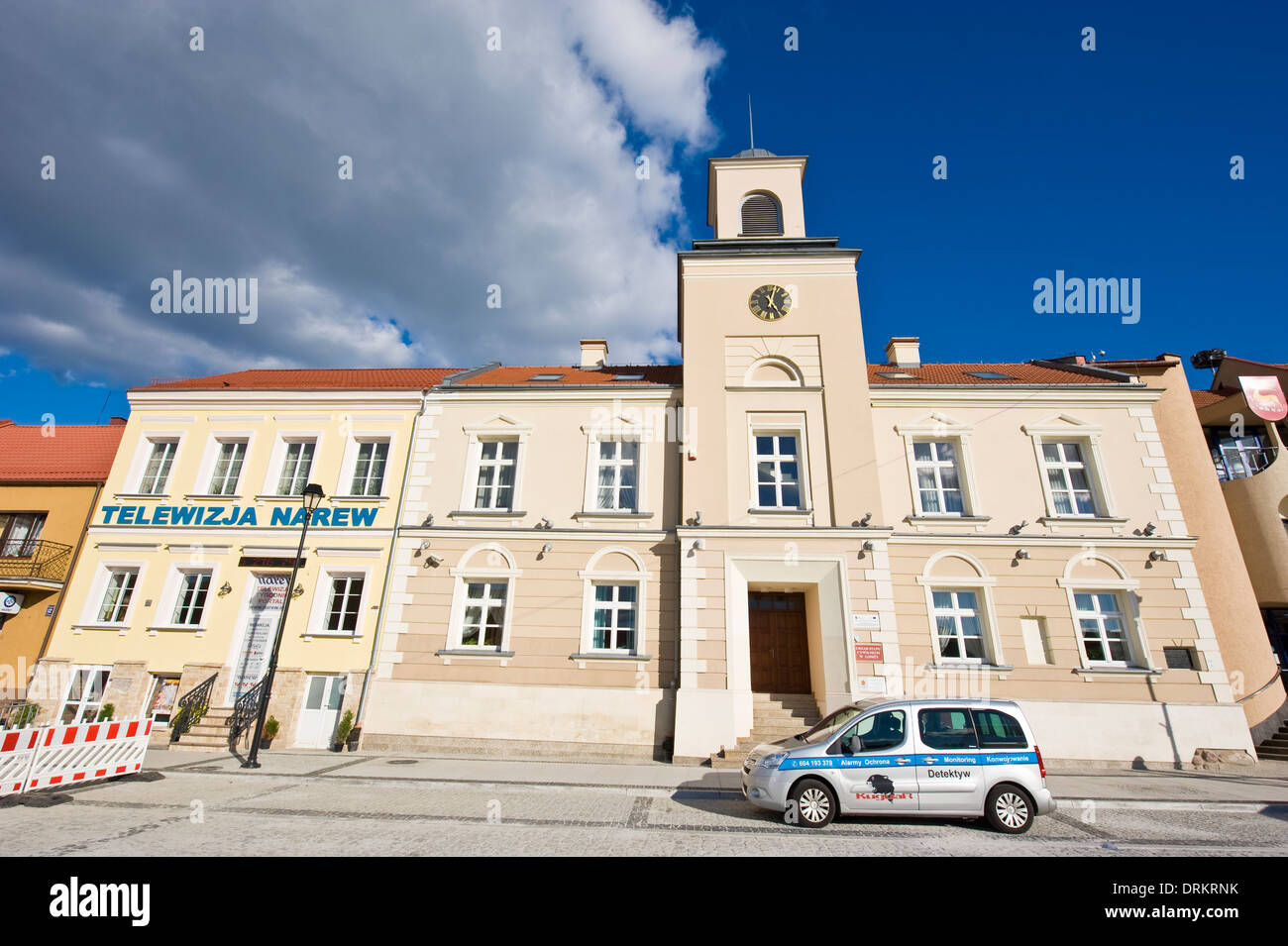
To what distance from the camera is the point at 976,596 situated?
13.9 meters

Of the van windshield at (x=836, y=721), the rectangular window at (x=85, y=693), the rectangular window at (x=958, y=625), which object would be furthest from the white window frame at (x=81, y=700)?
the rectangular window at (x=958, y=625)

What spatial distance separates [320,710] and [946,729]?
562 inches

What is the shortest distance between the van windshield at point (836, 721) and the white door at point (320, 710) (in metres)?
11.8

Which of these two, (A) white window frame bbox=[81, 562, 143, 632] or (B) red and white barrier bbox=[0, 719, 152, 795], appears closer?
(B) red and white barrier bbox=[0, 719, 152, 795]

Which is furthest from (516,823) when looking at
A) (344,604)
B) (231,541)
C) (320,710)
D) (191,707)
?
(231,541)

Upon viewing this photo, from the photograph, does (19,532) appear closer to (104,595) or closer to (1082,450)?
(104,595)

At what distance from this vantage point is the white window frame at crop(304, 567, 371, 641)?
14.4m

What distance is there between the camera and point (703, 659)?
12820mm

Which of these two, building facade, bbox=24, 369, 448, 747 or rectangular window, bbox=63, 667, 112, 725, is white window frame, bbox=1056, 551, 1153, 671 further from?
rectangular window, bbox=63, 667, 112, 725

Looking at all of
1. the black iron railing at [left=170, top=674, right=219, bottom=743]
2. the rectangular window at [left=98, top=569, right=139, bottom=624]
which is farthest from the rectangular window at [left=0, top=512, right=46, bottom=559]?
the black iron railing at [left=170, top=674, right=219, bottom=743]

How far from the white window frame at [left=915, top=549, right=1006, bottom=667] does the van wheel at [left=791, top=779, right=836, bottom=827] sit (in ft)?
23.9

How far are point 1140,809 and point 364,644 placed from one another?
16.3 metres

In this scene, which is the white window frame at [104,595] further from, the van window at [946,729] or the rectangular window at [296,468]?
the van window at [946,729]
